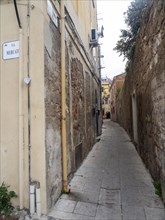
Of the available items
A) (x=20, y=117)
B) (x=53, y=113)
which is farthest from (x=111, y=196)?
(x=20, y=117)

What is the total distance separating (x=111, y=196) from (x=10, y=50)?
8.82ft

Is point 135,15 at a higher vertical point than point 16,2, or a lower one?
higher

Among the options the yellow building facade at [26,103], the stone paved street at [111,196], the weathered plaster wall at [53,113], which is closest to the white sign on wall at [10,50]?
the yellow building facade at [26,103]

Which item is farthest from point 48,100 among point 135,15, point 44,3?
point 135,15

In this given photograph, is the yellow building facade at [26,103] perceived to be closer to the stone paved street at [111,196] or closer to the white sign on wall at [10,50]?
the white sign on wall at [10,50]

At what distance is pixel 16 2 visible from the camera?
3074 mm

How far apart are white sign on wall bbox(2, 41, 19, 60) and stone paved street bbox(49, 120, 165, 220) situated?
2.18 meters

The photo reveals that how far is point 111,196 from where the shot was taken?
3.60m

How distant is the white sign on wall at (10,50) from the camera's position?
121 inches

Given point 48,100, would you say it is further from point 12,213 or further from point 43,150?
point 12,213

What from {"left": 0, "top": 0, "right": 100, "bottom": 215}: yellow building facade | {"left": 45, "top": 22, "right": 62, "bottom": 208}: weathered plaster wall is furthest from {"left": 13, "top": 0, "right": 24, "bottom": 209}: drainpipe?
{"left": 45, "top": 22, "right": 62, "bottom": 208}: weathered plaster wall

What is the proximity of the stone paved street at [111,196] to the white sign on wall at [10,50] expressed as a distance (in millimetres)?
2184

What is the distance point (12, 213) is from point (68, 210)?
741mm

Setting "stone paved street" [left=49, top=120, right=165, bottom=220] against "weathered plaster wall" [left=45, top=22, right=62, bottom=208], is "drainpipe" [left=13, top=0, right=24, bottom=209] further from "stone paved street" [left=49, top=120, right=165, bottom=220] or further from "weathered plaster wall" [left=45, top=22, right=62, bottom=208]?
"stone paved street" [left=49, top=120, right=165, bottom=220]
